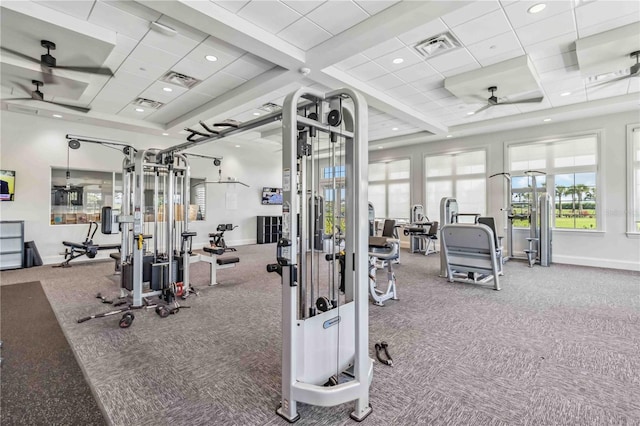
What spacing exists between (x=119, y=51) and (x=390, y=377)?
16.4ft

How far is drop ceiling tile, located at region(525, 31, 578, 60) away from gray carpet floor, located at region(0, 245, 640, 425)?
3.35 meters

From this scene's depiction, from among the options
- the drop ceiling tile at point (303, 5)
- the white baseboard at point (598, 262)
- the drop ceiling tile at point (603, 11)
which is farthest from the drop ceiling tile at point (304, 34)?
the white baseboard at point (598, 262)

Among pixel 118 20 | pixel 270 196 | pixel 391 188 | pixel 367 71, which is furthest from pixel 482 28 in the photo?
pixel 270 196

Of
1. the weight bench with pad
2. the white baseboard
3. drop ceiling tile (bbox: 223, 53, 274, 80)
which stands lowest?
the white baseboard

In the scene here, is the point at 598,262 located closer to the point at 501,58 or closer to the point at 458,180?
the point at 458,180

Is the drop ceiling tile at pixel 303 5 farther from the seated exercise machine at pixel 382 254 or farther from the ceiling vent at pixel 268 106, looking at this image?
the ceiling vent at pixel 268 106

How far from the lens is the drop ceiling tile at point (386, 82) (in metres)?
5.05

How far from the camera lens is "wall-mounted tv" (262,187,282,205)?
35.3 ft

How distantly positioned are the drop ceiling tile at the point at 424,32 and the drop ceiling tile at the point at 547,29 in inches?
37.3

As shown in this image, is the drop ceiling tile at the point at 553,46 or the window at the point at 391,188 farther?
the window at the point at 391,188

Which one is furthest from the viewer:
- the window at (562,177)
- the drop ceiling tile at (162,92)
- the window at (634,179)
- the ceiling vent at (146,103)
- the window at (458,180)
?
the window at (458,180)

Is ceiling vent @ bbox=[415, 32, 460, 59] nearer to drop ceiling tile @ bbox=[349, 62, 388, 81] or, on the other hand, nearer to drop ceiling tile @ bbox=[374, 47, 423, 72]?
drop ceiling tile @ bbox=[374, 47, 423, 72]

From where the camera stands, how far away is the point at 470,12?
3.37 m

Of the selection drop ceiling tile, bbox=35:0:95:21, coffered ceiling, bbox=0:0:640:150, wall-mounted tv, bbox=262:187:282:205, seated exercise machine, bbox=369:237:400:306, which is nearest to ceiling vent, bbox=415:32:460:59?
coffered ceiling, bbox=0:0:640:150
